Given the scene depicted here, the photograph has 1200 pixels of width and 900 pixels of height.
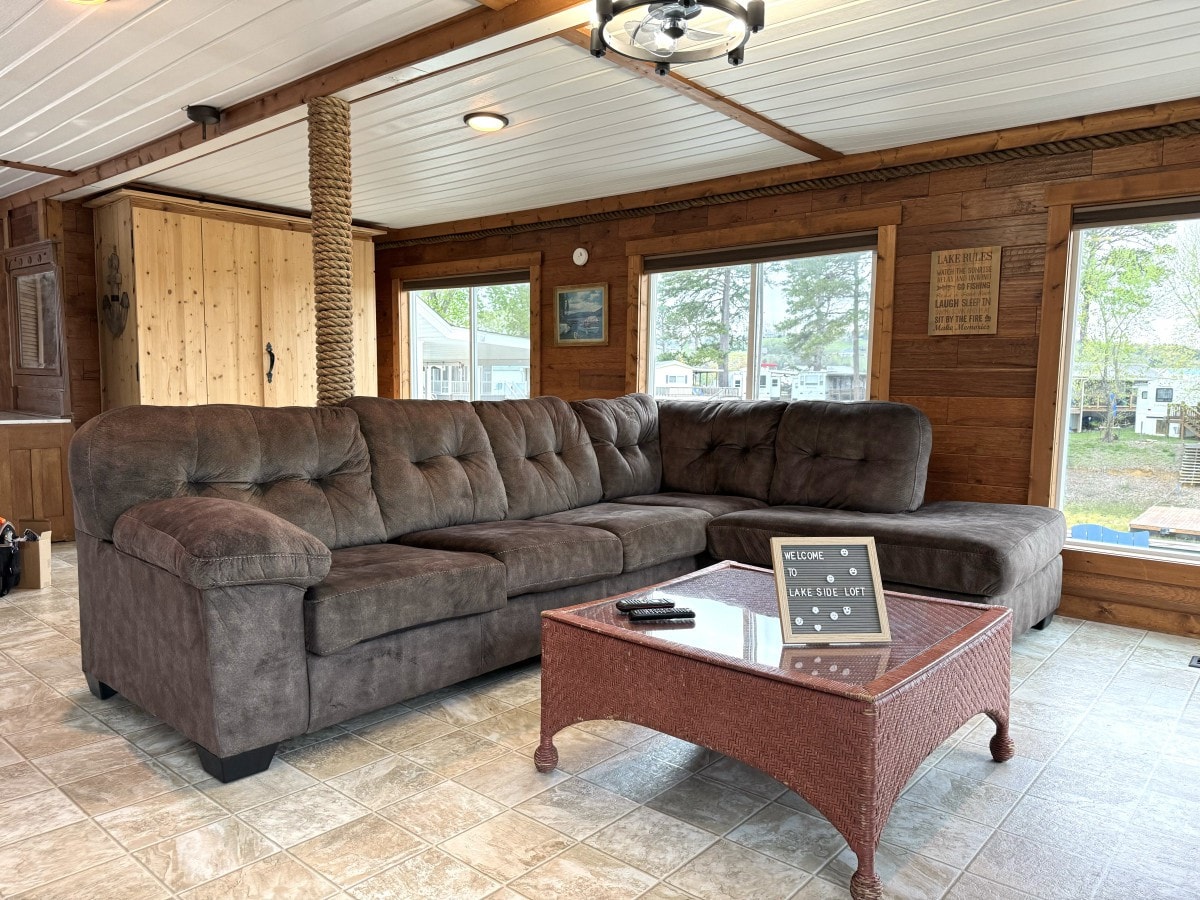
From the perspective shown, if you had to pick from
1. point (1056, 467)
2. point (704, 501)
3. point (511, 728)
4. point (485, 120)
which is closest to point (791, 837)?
point (511, 728)

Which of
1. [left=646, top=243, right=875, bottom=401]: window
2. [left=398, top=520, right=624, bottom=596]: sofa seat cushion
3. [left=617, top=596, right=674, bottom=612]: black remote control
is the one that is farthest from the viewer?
[left=646, top=243, right=875, bottom=401]: window

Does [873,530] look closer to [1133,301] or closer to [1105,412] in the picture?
[1105,412]

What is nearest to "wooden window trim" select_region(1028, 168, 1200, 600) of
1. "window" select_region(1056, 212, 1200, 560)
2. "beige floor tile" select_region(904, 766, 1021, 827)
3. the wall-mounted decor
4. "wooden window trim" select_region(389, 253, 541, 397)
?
"window" select_region(1056, 212, 1200, 560)

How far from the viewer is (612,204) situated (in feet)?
17.7

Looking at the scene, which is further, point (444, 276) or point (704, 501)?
point (444, 276)

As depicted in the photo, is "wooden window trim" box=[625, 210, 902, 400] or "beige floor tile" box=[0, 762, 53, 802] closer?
"beige floor tile" box=[0, 762, 53, 802]

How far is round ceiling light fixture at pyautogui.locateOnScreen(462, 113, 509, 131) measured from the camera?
371 cm

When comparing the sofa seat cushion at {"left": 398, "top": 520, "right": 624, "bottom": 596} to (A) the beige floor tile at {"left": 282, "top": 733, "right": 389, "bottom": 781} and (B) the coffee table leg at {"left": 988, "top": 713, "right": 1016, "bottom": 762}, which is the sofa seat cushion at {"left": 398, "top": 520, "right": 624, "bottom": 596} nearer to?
(A) the beige floor tile at {"left": 282, "top": 733, "right": 389, "bottom": 781}

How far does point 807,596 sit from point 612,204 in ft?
13.0

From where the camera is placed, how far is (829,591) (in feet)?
6.64

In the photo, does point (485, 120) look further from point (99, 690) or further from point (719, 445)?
point (99, 690)

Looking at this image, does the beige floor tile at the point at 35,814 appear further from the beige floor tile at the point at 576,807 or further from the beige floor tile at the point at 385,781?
the beige floor tile at the point at 576,807

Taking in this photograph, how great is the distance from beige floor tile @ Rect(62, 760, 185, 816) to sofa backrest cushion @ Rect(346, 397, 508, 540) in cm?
112

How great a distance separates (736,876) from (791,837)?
0.73 feet
